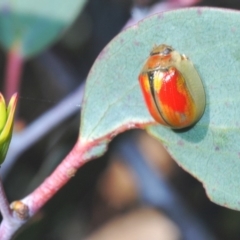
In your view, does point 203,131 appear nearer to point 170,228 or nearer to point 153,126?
point 153,126

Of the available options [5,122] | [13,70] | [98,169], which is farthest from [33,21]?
[5,122]

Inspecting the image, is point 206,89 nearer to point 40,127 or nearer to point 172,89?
point 172,89

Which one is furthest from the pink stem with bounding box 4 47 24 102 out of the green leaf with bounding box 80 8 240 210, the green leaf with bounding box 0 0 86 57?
the green leaf with bounding box 80 8 240 210

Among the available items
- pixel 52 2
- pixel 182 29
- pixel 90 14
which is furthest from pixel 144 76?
pixel 90 14

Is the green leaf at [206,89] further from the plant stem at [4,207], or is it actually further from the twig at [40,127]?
the twig at [40,127]

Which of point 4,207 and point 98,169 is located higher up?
point 4,207
